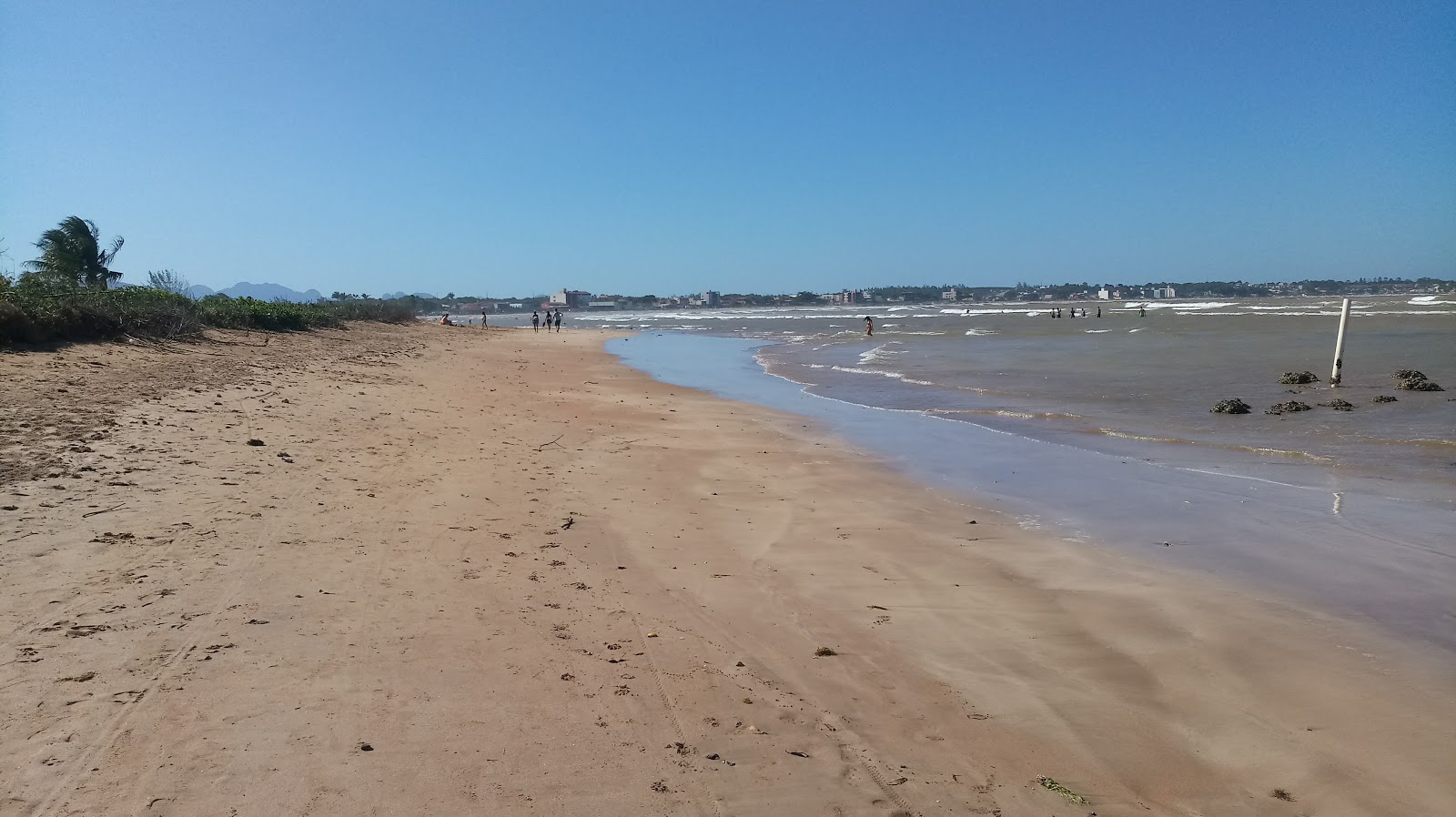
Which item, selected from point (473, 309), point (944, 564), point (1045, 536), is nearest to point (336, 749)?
point (944, 564)

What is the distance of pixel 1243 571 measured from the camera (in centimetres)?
646

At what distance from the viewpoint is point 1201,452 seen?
463 inches

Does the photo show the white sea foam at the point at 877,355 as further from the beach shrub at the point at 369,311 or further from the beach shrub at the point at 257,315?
the beach shrub at the point at 369,311

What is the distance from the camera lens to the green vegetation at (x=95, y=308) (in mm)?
12891

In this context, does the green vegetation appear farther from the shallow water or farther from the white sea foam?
the white sea foam

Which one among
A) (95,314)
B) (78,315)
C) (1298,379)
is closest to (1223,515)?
(1298,379)

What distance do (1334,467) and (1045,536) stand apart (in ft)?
19.3

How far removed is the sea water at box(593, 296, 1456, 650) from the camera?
671 cm

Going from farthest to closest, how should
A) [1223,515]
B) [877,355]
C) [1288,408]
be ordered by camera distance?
1. [877,355]
2. [1288,408]
3. [1223,515]

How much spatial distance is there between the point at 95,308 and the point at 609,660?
50.8 feet

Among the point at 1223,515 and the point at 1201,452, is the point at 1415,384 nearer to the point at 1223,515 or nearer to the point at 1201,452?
the point at 1201,452

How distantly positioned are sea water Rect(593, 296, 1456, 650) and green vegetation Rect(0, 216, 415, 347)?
12997 mm

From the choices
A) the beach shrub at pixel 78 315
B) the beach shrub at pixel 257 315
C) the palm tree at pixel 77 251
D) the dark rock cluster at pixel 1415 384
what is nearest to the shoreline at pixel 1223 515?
the dark rock cluster at pixel 1415 384

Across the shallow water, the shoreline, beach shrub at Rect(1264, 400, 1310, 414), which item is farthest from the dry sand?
beach shrub at Rect(1264, 400, 1310, 414)
